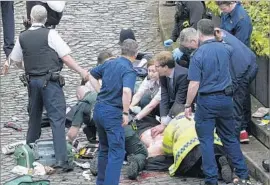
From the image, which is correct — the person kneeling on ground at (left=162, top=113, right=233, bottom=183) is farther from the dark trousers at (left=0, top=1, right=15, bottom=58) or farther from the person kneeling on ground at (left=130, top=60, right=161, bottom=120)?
the dark trousers at (left=0, top=1, right=15, bottom=58)

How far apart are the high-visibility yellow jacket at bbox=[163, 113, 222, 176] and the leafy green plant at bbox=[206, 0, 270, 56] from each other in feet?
4.67

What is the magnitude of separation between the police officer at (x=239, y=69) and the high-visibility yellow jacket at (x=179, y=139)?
0.48m

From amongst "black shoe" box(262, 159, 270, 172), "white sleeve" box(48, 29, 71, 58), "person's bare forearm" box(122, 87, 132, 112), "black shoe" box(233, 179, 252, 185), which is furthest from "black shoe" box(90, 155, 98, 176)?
"black shoe" box(262, 159, 270, 172)

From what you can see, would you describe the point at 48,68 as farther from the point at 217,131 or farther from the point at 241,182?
the point at 241,182

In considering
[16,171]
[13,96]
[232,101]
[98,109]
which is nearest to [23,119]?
[13,96]

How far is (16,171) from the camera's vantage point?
10.8 m

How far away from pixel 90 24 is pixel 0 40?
1809 millimetres

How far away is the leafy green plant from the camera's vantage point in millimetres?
11431

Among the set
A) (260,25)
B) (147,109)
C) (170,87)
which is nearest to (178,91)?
(170,87)

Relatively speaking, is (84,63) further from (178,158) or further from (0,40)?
(178,158)

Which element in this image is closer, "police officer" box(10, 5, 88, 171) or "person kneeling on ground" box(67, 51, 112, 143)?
"police officer" box(10, 5, 88, 171)

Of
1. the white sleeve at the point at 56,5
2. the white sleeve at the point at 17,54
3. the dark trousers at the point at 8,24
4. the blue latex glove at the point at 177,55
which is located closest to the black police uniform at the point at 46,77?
the white sleeve at the point at 17,54

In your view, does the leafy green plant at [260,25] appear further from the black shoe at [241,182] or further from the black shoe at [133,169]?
the black shoe at [133,169]

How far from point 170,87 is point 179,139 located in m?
0.93
